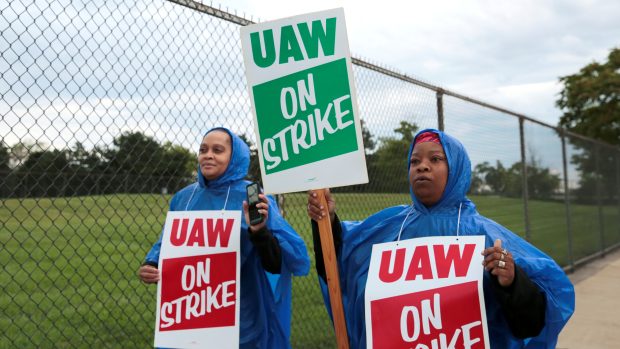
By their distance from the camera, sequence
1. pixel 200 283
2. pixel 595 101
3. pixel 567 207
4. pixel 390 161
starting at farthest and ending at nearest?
pixel 595 101
pixel 567 207
pixel 390 161
pixel 200 283

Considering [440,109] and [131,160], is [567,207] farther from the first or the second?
[131,160]

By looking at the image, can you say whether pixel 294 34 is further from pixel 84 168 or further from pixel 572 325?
pixel 572 325

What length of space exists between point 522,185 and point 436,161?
18.8ft

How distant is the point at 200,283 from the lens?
2.82 meters

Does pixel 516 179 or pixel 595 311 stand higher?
pixel 516 179

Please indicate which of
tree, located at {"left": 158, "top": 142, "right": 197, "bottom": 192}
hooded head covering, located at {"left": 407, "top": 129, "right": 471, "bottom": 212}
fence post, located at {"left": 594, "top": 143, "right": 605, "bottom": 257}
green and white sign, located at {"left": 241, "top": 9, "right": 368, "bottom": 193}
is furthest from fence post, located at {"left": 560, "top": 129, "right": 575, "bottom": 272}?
green and white sign, located at {"left": 241, "top": 9, "right": 368, "bottom": 193}

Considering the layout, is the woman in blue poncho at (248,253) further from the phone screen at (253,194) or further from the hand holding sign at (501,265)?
the hand holding sign at (501,265)

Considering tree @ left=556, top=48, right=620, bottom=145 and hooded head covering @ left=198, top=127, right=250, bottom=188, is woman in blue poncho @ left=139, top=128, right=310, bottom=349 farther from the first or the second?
tree @ left=556, top=48, right=620, bottom=145

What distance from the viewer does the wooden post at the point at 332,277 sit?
229 centimetres

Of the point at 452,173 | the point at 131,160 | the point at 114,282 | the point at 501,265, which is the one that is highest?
the point at 131,160

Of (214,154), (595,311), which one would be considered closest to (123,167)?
(214,154)

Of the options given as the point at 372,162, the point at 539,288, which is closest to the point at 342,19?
the point at 539,288

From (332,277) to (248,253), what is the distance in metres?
0.73

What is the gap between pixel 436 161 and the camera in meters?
2.44
